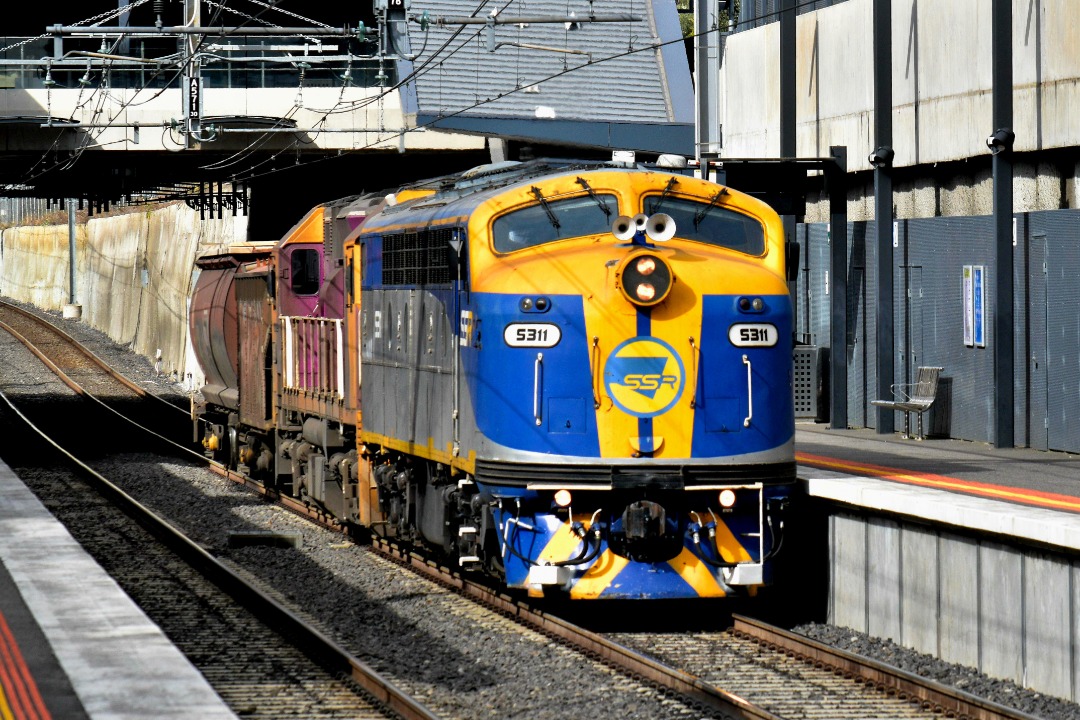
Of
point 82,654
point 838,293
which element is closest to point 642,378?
point 82,654

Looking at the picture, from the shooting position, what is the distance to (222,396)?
91.3 ft

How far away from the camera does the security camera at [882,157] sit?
22.1m

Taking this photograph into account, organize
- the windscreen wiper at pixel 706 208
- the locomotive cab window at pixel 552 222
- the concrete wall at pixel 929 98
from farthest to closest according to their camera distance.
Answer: the concrete wall at pixel 929 98 < the windscreen wiper at pixel 706 208 < the locomotive cab window at pixel 552 222

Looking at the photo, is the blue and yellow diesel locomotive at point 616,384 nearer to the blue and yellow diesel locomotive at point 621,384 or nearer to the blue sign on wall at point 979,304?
the blue and yellow diesel locomotive at point 621,384

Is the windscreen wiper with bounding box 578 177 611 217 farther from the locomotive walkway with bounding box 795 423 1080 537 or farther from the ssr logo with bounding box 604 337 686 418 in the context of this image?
the locomotive walkway with bounding box 795 423 1080 537

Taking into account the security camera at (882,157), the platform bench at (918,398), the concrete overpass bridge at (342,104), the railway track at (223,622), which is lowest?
the railway track at (223,622)

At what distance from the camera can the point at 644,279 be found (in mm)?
12461

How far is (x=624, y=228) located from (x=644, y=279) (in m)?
0.49

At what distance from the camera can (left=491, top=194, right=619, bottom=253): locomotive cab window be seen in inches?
508

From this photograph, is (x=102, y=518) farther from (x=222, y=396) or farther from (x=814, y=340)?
(x=814, y=340)

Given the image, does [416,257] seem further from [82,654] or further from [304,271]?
[304,271]

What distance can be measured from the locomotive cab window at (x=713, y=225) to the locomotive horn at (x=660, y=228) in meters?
0.36

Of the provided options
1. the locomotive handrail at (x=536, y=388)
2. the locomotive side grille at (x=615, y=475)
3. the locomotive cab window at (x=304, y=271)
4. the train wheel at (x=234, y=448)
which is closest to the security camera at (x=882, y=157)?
the locomotive cab window at (x=304, y=271)

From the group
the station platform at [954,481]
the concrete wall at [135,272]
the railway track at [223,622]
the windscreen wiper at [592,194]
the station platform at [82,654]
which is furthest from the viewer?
the concrete wall at [135,272]
